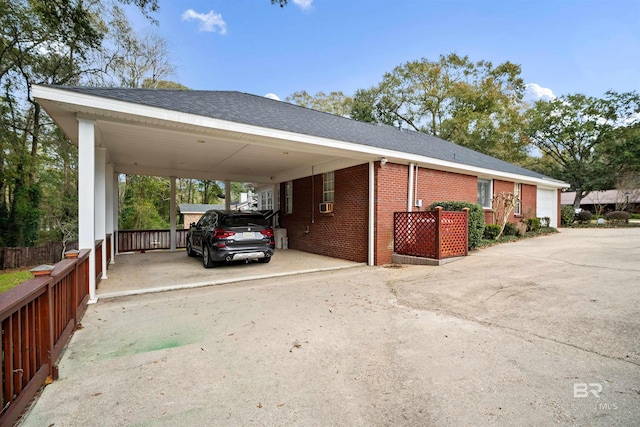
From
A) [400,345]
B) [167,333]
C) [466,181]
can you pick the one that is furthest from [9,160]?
[466,181]

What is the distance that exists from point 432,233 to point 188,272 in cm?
616

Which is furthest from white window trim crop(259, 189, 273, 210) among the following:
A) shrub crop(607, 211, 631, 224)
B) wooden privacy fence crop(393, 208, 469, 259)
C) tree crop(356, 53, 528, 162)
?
shrub crop(607, 211, 631, 224)

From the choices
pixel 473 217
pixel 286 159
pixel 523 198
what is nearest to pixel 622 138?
pixel 523 198

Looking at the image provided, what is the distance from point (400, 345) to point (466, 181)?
9103 mm

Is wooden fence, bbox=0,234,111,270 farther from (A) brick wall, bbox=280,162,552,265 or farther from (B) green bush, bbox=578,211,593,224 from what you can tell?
(B) green bush, bbox=578,211,593,224

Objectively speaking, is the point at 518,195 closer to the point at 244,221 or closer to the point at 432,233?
the point at 432,233

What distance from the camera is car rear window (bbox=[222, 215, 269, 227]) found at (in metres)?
7.26

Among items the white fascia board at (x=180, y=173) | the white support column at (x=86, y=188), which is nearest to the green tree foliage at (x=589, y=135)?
the white fascia board at (x=180, y=173)

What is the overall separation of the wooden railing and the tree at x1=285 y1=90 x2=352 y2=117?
90.7 feet

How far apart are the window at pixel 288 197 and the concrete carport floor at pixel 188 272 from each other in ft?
9.41

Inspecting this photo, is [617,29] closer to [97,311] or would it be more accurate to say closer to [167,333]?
[167,333]

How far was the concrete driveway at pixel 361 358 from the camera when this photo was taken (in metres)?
2.03

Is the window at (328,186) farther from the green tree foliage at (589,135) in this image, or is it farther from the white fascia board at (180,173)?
the green tree foliage at (589,135)

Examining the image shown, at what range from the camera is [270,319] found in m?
3.90
